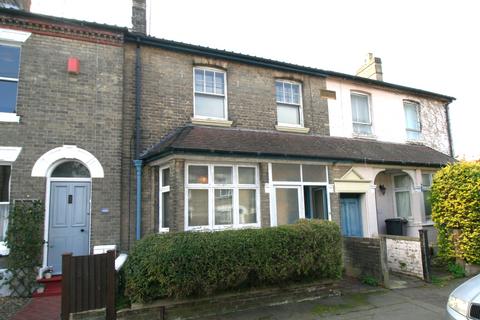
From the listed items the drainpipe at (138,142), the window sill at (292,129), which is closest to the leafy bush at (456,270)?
the window sill at (292,129)

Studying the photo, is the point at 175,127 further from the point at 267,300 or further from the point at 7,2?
the point at 7,2

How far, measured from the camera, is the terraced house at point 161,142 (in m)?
8.23

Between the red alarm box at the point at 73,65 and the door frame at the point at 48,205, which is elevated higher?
the red alarm box at the point at 73,65

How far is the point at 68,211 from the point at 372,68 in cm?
1375

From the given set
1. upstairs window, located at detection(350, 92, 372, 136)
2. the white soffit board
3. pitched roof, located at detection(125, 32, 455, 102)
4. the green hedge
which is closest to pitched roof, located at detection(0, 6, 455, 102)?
pitched roof, located at detection(125, 32, 455, 102)

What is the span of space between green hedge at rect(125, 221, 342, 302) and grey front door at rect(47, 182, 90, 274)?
246cm

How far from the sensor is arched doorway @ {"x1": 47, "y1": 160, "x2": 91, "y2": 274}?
26.6 ft

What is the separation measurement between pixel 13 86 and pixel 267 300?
7894 mm

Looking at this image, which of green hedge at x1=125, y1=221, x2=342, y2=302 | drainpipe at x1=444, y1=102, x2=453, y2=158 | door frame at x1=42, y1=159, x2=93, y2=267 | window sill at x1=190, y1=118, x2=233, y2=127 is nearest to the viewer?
green hedge at x1=125, y1=221, x2=342, y2=302

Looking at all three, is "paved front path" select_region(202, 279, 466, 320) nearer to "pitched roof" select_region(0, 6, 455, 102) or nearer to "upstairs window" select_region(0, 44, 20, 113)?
"upstairs window" select_region(0, 44, 20, 113)

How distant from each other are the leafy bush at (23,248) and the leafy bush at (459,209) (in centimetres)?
1067

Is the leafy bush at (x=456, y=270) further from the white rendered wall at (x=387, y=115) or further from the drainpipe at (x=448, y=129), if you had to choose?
the drainpipe at (x=448, y=129)

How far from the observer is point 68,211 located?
→ 8.34 meters

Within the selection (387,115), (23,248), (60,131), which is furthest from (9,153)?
(387,115)
